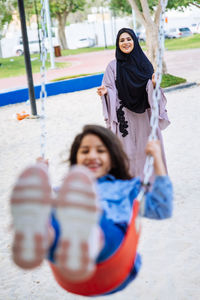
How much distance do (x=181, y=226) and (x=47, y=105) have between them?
7601 mm

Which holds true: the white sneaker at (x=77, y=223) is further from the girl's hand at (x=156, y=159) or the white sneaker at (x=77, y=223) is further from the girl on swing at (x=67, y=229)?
the girl's hand at (x=156, y=159)

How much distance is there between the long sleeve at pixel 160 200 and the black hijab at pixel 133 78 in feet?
7.63

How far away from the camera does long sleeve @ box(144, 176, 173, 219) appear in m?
2.10

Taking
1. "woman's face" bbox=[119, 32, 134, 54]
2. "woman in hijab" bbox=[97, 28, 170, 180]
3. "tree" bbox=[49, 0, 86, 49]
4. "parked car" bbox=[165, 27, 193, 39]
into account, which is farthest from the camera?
"parked car" bbox=[165, 27, 193, 39]

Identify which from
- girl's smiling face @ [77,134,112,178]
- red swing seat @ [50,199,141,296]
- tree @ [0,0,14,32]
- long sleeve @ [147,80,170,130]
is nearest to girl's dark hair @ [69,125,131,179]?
girl's smiling face @ [77,134,112,178]

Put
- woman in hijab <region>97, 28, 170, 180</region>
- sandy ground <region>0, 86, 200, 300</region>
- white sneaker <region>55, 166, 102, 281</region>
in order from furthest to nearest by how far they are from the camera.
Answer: woman in hijab <region>97, 28, 170, 180</region>, sandy ground <region>0, 86, 200, 300</region>, white sneaker <region>55, 166, 102, 281</region>

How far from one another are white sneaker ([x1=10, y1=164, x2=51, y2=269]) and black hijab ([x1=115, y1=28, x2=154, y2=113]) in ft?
9.41

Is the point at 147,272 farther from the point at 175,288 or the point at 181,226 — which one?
the point at 181,226

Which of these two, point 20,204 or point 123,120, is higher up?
point 20,204

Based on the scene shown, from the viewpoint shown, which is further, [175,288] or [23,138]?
[23,138]

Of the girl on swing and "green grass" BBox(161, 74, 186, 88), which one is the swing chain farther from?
"green grass" BBox(161, 74, 186, 88)

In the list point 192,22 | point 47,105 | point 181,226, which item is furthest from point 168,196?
point 192,22

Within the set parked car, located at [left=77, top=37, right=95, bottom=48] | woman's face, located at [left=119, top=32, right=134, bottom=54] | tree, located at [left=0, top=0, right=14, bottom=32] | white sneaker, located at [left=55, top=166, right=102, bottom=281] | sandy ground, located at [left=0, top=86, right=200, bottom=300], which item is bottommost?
parked car, located at [left=77, top=37, right=95, bottom=48]

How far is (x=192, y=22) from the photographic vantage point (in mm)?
46938
